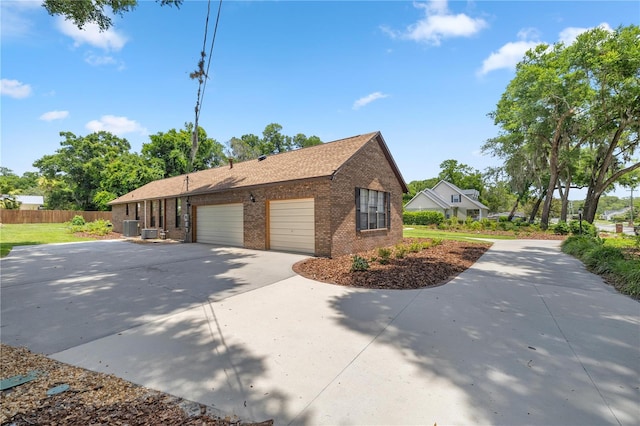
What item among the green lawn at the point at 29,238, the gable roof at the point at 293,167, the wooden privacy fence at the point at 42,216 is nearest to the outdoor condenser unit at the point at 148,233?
the gable roof at the point at 293,167

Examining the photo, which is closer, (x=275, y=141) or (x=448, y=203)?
(x=448, y=203)

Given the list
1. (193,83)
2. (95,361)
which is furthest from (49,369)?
(193,83)

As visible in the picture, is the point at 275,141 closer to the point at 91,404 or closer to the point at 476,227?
the point at 476,227

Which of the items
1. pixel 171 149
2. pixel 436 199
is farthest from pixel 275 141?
pixel 436 199

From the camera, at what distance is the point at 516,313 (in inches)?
184

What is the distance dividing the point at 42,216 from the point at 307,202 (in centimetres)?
3749

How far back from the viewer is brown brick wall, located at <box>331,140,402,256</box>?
33.4ft

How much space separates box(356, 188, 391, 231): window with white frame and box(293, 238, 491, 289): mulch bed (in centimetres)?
212

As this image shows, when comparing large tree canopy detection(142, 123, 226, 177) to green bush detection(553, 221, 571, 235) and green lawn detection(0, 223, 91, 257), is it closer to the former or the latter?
green lawn detection(0, 223, 91, 257)

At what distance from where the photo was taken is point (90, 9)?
8.71m

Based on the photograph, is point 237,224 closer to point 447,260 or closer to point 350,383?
point 447,260

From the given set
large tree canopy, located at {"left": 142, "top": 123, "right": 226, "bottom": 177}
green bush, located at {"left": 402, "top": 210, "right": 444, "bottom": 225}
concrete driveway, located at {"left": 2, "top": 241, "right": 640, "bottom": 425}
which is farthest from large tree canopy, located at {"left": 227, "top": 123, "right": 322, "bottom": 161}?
concrete driveway, located at {"left": 2, "top": 241, "right": 640, "bottom": 425}

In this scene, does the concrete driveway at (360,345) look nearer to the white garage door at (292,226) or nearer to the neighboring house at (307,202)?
the white garage door at (292,226)

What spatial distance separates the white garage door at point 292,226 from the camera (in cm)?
1073
